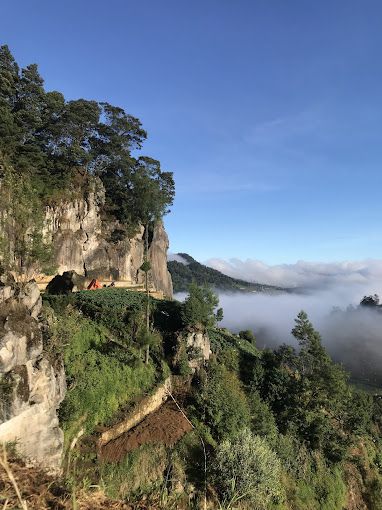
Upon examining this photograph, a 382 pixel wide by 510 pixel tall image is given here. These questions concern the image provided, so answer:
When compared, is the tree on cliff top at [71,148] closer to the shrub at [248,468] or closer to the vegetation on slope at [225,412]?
the vegetation on slope at [225,412]

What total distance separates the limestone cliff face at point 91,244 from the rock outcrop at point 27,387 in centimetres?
2961

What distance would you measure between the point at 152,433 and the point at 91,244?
116ft

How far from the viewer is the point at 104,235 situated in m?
55.8

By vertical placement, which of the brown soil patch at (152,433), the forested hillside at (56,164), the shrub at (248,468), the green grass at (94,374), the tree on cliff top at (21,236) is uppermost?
the forested hillside at (56,164)

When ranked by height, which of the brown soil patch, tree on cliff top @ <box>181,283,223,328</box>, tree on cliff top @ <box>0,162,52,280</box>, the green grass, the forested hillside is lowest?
the brown soil patch

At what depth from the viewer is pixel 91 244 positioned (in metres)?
52.8

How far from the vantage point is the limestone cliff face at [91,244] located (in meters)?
49.4

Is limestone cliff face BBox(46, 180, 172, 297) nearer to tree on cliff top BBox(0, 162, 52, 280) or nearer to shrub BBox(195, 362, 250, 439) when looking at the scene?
tree on cliff top BBox(0, 162, 52, 280)

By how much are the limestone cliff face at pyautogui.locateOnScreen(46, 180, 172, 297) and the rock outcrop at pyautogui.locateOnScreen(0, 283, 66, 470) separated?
2961cm

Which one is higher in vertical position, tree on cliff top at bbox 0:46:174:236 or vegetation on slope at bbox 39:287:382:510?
tree on cliff top at bbox 0:46:174:236

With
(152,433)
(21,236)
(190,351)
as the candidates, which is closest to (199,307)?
(190,351)

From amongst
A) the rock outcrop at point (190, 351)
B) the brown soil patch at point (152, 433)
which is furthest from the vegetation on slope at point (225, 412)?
the rock outcrop at point (190, 351)

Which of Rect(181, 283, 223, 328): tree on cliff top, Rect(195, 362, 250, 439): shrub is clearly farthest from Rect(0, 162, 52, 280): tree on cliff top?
Rect(195, 362, 250, 439): shrub

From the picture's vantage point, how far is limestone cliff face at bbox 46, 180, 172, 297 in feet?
162
